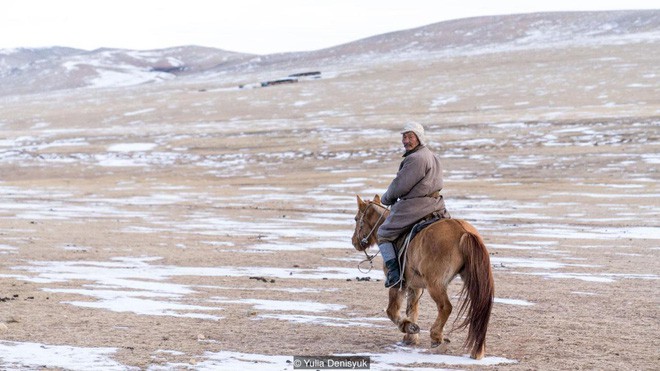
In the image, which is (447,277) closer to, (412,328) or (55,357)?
(412,328)

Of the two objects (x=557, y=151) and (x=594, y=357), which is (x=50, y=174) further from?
(x=594, y=357)

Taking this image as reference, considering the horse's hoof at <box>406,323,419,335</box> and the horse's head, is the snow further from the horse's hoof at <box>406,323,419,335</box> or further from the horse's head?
the horse's head

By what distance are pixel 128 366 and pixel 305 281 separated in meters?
7.35

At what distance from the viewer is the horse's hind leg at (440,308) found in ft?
32.0

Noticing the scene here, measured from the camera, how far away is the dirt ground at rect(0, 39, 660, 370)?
10.5 meters

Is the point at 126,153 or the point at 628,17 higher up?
the point at 628,17

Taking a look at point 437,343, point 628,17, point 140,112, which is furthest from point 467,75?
point 437,343

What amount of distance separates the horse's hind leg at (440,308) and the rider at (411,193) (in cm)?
78

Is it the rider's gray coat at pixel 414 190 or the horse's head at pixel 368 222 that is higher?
the rider's gray coat at pixel 414 190

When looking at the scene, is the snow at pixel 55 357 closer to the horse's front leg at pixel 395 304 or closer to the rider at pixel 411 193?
the horse's front leg at pixel 395 304

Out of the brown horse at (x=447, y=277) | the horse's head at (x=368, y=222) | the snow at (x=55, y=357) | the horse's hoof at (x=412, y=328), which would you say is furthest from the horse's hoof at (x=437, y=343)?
the snow at (x=55, y=357)

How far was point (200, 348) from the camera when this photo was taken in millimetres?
9633

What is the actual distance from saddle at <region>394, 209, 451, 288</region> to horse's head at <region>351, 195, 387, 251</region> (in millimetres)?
738

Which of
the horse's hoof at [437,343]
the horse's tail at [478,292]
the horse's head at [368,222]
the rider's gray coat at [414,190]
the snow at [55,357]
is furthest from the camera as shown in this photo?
the horse's head at [368,222]
